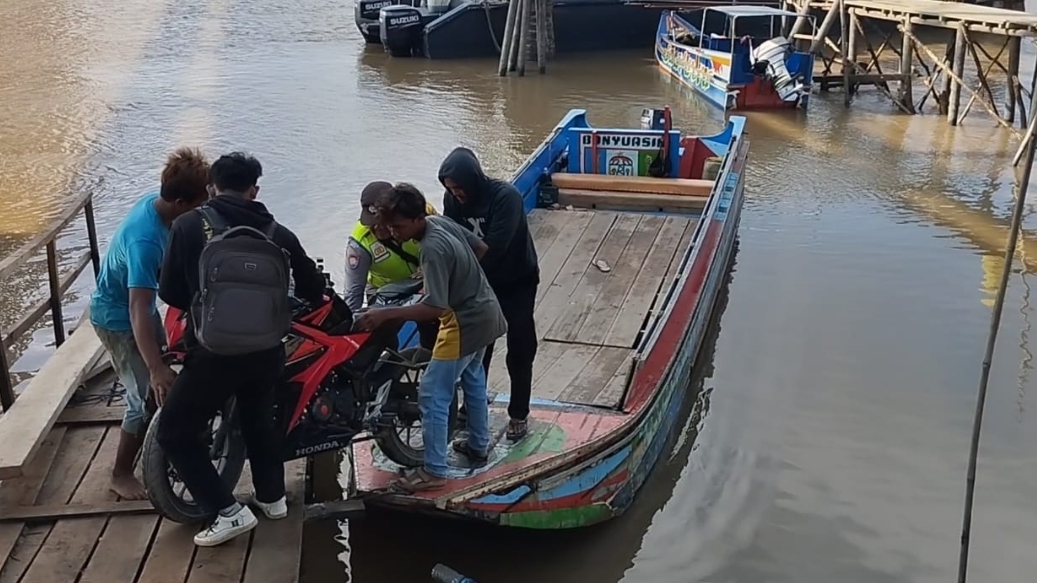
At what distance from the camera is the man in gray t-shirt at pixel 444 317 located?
392 cm

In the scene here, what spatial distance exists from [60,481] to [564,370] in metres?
2.74

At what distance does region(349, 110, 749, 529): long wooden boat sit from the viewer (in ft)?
15.4

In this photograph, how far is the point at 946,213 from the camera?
11.0 metres

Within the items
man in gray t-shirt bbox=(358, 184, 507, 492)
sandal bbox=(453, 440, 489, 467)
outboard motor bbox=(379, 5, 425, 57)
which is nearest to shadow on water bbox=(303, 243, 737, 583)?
sandal bbox=(453, 440, 489, 467)

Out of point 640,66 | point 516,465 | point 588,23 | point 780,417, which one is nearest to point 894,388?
point 780,417

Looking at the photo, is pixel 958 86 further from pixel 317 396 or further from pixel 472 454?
pixel 317 396

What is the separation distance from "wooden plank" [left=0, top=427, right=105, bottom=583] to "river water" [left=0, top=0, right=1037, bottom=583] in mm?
1214

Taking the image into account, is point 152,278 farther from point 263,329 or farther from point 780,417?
point 780,417

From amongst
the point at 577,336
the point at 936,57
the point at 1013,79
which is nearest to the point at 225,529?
the point at 577,336

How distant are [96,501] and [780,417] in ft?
13.9

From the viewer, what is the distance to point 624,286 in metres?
7.36

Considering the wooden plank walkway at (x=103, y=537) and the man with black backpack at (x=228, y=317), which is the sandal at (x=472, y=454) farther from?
the man with black backpack at (x=228, y=317)

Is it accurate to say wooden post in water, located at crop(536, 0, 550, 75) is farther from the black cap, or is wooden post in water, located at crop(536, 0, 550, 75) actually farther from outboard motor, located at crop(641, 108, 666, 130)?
the black cap

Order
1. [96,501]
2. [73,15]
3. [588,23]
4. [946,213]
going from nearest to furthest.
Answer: [96,501], [946,213], [588,23], [73,15]
